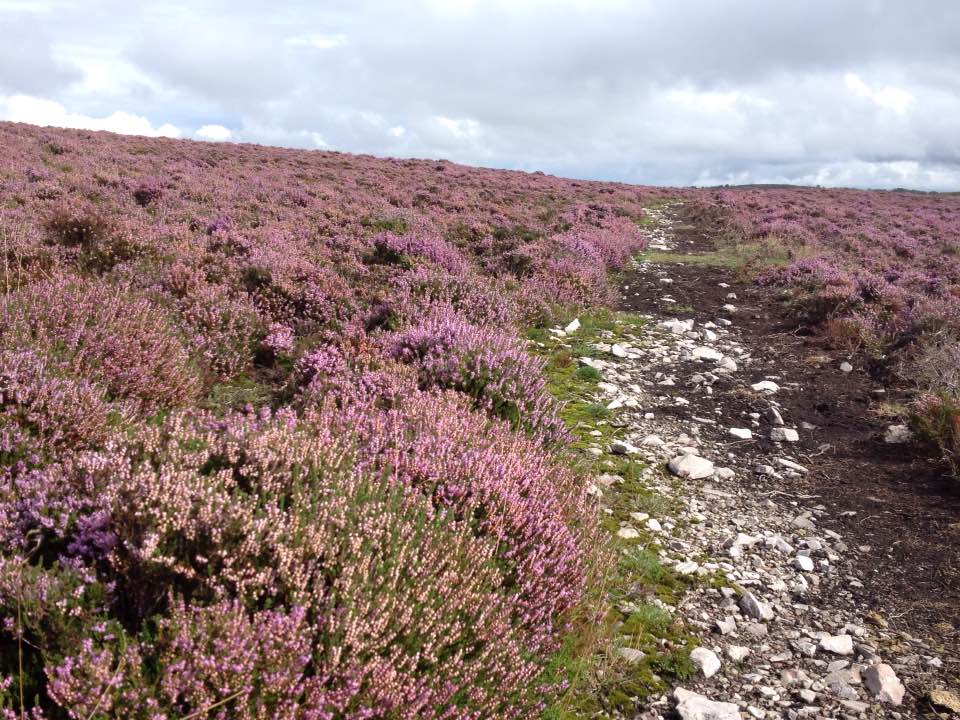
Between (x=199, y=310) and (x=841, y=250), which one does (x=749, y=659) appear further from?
(x=841, y=250)

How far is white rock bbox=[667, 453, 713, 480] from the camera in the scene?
5523 millimetres

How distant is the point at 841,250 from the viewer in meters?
19.0

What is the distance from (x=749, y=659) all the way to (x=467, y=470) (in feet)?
6.54

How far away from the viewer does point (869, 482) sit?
18.6ft

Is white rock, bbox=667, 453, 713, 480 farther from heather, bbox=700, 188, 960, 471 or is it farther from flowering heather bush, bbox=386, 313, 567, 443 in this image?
heather, bbox=700, 188, 960, 471

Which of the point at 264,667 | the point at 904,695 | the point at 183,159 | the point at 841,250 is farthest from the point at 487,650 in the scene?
the point at 183,159

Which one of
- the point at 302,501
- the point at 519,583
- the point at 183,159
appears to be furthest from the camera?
the point at 183,159

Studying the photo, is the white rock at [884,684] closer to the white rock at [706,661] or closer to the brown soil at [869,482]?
the brown soil at [869,482]

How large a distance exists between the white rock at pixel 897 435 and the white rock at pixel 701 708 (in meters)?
4.84

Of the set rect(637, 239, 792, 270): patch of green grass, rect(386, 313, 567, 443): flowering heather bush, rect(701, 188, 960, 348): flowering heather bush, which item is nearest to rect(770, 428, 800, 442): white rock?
rect(386, 313, 567, 443): flowering heather bush

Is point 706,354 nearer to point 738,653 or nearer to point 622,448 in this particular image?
point 622,448

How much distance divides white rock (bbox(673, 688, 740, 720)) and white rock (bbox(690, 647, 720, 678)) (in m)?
0.21

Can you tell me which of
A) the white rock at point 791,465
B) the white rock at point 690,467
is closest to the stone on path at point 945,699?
the white rock at point 690,467

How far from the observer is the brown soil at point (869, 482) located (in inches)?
160
